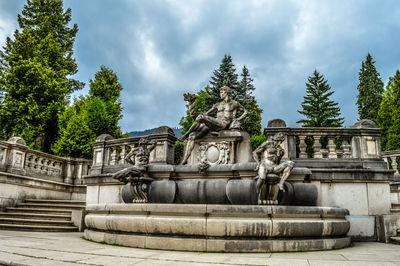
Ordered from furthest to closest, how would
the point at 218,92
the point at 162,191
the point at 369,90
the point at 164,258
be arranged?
the point at 369,90 < the point at 218,92 < the point at 162,191 < the point at 164,258

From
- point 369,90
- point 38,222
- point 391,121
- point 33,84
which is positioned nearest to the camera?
point 38,222

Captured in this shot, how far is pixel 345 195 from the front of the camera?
9383 millimetres

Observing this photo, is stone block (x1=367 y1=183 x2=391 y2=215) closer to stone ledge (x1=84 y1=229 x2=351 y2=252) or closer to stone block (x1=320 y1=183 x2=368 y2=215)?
stone block (x1=320 y1=183 x2=368 y2=215)

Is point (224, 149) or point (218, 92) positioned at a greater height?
point (218, 92)

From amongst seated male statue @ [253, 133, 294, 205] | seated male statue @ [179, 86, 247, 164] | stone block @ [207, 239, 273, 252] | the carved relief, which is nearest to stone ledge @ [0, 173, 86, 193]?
seated male statue @ [179, 86, 247, 164]

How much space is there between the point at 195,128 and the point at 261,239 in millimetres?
4624

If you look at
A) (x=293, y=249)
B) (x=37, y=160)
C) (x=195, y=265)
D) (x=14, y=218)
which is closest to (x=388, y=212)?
(x=293, y=249)

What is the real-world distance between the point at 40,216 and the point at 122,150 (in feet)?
13.2

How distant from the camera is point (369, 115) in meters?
46.5

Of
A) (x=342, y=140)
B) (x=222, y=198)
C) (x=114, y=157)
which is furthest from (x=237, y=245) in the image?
(x=114, y=157)

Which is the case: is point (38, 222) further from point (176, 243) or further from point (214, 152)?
point (176, 243)

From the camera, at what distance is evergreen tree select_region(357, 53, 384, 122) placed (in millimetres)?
47625

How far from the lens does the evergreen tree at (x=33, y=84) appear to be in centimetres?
2538

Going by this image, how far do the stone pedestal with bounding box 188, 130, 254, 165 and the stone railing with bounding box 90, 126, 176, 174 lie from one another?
1.49 m
